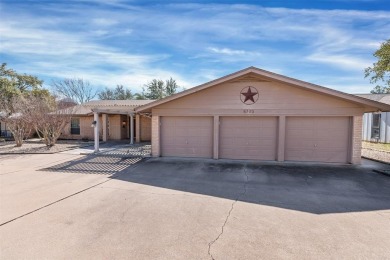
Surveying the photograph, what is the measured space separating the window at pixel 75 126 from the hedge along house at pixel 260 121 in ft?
41.6

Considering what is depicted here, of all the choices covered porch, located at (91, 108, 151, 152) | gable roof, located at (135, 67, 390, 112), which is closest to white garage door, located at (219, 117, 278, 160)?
gable roof, located at (135, 67, 390, 112)

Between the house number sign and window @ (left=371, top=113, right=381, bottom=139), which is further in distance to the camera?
window @ (left=371, top=113, right=381, bottom=139)

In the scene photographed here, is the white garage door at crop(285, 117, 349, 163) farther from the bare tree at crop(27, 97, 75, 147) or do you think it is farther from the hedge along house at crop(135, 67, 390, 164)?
the bare tree at crop(27, 97, 75, 147)

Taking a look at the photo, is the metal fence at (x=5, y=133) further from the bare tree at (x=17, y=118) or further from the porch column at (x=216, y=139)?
the porch column at (x=216, y=139)

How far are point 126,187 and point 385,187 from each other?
7950mm

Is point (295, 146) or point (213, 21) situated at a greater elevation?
point (213, 21)

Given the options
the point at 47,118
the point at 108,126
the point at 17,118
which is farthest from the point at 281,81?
the point at 17,118

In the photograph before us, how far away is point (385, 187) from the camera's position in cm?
693

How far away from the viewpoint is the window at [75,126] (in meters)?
21.3

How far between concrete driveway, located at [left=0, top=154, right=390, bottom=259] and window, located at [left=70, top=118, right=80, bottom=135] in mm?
13083

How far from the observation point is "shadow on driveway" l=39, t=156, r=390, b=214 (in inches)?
224

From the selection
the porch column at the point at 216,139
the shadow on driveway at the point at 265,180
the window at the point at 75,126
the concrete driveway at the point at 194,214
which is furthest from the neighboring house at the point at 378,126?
the window at the point at 75,126

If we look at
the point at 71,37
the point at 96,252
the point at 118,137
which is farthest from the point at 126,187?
the point at 118,137

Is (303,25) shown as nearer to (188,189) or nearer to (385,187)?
(385,187)
